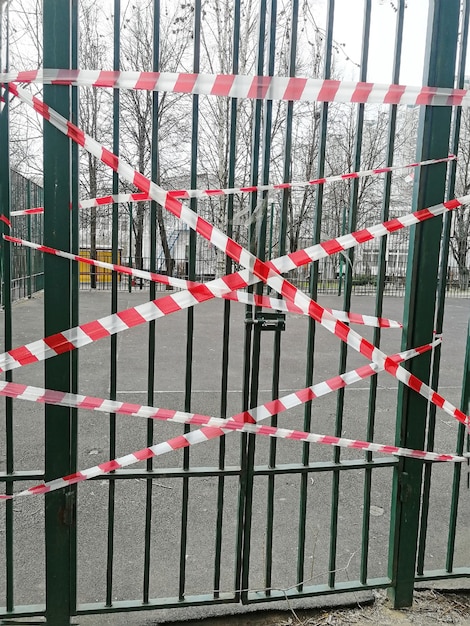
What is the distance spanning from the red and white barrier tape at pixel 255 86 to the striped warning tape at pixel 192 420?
50.4 inches

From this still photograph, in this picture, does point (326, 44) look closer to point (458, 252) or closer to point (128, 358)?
point (128, 358)

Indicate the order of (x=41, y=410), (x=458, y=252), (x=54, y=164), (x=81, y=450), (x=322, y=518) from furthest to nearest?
(x=458, y=252), (x=41, y=410), (x=81, y=450), (x=322, y=518), (x=54, y=164)

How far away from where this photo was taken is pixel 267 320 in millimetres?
2689

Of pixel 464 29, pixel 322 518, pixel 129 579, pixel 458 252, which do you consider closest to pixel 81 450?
pixel 129 579

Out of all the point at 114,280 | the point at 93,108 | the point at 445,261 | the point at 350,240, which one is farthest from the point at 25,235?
the point at 445,261

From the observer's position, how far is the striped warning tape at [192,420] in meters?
2.44

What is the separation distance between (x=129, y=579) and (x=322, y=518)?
1487mm

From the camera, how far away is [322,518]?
3879 millimetres

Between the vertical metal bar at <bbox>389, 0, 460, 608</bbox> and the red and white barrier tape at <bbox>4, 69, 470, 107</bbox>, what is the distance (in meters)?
0.11

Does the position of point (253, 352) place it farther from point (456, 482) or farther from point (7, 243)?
point (456, 482)

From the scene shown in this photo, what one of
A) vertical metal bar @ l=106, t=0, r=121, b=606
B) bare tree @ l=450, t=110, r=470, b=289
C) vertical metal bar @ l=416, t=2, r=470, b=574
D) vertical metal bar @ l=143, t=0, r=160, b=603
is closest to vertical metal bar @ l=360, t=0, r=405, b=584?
vertical metal bar @ l=416, t=2, r=470, b=574

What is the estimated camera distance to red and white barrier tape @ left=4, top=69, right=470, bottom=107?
91.4 inches

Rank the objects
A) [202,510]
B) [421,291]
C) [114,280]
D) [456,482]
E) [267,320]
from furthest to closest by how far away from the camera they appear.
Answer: [202,510], [456,482], [421,291], [267,320], [114,280]

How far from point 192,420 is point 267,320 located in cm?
63
